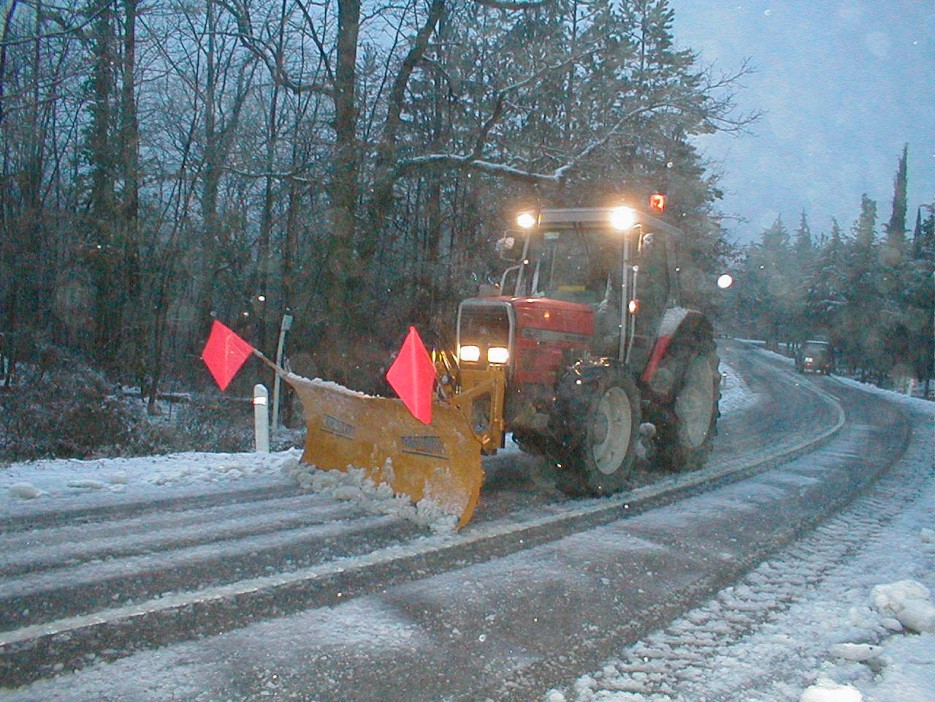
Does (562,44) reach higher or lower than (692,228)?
higher

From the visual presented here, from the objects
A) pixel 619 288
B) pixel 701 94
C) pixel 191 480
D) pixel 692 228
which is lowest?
pixel 191 480

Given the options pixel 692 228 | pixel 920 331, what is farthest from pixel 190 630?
pixel 920 331

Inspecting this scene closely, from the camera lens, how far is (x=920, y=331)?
37.7 m

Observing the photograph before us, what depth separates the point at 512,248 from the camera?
24.9 ft

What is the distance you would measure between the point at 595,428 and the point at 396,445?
1.70 metres

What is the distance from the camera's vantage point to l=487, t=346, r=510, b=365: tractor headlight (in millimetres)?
6262

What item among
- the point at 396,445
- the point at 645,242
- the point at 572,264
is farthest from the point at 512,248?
the point at 396,445

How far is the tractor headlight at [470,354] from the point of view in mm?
6547

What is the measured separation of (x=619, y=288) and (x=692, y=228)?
49.1ft

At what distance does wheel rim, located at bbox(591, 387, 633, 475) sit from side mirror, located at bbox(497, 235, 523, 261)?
6.00ft

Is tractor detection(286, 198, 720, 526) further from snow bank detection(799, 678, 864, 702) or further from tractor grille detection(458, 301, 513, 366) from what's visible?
snow bank detection(799, 678, 864, 702)

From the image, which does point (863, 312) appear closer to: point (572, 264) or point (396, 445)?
point (572, 264)

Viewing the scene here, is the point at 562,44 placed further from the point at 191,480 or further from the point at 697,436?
the point at 191,480

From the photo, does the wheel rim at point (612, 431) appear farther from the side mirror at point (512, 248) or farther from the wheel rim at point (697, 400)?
the side mirror at point (512, 248)
